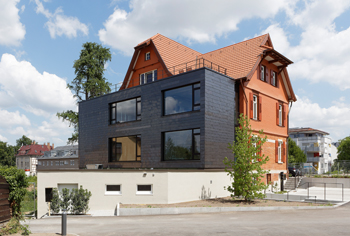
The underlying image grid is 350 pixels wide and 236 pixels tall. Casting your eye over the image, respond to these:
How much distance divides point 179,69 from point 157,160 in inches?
335

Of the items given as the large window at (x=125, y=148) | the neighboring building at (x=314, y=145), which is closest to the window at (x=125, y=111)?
the large window at (x=125, y=148)

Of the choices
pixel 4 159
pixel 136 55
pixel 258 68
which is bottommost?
pixel 4 159

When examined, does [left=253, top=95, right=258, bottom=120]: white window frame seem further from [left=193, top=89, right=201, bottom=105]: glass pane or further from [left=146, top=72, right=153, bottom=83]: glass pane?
[left=146, top=72, right=153, bottom=83]: glass pane

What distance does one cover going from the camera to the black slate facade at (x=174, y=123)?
22.2 meters

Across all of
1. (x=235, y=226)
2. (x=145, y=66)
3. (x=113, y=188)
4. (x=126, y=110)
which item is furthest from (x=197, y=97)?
(x=235, y=226)

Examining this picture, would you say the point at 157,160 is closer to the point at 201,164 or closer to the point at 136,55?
the point at 201,164

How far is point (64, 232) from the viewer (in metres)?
10.4

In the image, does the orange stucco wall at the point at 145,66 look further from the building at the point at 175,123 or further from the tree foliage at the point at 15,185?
the tree foliage at the point at 15,185

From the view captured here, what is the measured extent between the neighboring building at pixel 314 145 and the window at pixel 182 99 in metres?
65.1

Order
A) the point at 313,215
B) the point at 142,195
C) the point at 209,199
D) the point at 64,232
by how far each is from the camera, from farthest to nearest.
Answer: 1. the point at 209,199
2. the point at 142,195
3. the point at 313,215
4. the point at 64,232

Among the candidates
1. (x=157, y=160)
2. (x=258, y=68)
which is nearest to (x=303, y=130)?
(x=258, y=68)

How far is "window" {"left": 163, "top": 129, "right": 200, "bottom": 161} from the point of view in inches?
884

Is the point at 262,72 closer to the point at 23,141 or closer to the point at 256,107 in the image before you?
the point at 256,107

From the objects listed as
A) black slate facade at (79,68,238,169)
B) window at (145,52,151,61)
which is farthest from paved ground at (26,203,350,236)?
window at (145,52,151,61)
